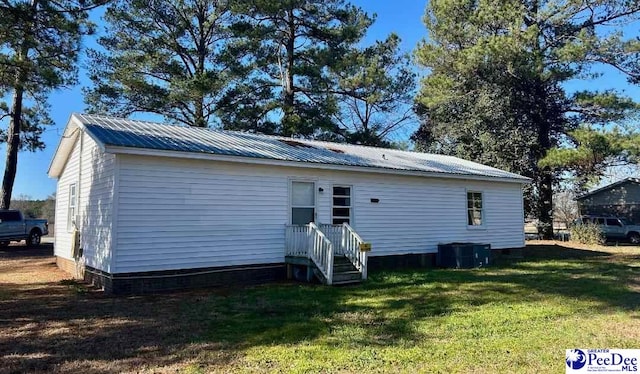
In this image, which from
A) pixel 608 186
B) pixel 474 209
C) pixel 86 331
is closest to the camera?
pixel 86 331

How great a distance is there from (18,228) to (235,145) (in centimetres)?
1427

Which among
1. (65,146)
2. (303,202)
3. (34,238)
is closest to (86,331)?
(303,202)

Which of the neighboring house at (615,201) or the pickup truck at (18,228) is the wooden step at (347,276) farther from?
the neighboring house at (615,201)

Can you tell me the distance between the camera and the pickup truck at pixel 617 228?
77.8 ft

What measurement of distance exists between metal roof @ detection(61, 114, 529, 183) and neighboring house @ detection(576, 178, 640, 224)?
15965mm

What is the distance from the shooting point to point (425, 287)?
31.3ft

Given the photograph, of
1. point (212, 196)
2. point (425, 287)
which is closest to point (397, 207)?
point (425, 287)

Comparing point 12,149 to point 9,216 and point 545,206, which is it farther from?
point 545,206

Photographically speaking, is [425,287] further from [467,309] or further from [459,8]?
[459,8]

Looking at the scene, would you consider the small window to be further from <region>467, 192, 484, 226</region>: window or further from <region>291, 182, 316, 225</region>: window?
<region>291, 182, 316, 225</region>: window

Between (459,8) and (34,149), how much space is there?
79.4ft

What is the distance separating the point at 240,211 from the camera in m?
10.4

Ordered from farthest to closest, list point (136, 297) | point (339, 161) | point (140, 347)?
point (339, 161) → point (136, 297) → point (140, 347)

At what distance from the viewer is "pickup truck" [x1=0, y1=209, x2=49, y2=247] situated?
19109 mm
